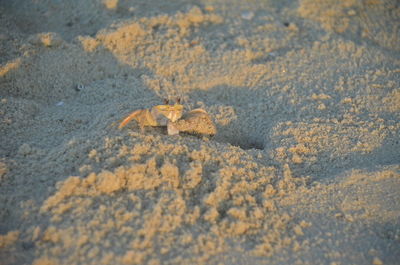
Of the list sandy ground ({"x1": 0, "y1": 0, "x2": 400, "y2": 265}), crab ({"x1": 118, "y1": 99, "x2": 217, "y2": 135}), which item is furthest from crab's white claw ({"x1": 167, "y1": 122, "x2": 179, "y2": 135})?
sandy ground ({"x1": 0, "y1": 0, "x2": 400, "y2": 265})

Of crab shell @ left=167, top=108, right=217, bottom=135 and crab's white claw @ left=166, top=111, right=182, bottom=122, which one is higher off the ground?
crab's white claw @ left=166, top=111, right=182, bottom=122

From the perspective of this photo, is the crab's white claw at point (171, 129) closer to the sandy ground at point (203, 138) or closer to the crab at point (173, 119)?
the crab at point (173, 119)

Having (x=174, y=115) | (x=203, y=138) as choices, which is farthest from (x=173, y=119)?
(x=203, y=138)

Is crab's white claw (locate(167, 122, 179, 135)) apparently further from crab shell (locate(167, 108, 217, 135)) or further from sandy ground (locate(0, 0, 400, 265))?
sandy ground (locate(0, 0, 400, 265))

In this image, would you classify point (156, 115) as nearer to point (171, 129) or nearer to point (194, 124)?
point (171, 129)

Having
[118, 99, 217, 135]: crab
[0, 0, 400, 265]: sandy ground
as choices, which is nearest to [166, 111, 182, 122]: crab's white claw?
[118, 99, 217, 135]: crab

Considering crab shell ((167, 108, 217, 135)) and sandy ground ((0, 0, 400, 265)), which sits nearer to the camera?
sandy ground ((0, 0, 400, 265))
